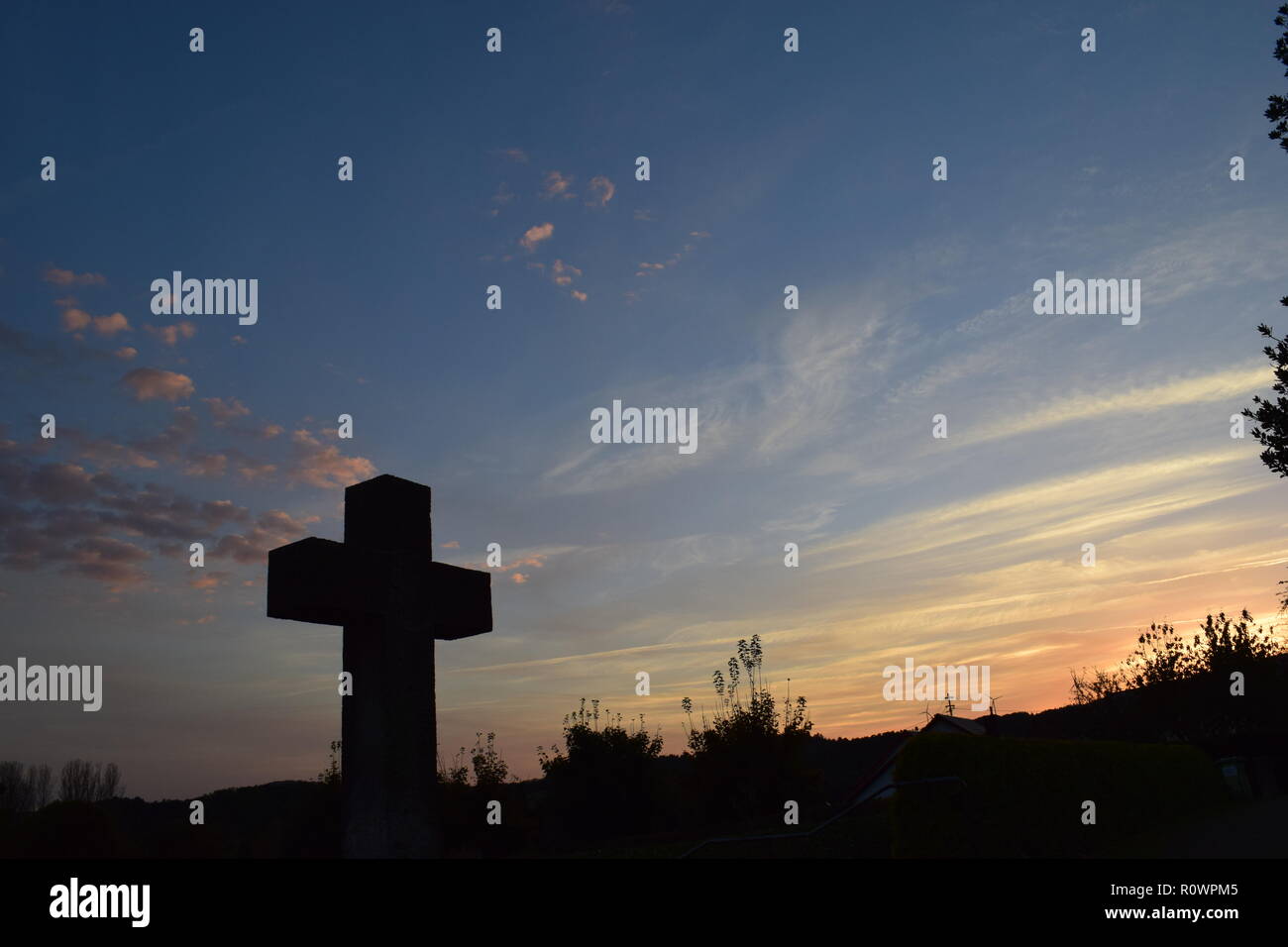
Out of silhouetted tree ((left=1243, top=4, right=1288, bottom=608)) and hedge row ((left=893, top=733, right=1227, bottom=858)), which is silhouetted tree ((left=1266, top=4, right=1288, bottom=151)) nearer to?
silhouetted tree ((left=1243, top=4, right=1288, bottom=608))

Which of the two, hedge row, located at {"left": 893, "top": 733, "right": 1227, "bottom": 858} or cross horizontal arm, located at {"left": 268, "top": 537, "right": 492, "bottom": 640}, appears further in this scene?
hedge row, located at {"left": 893, "top": 733, "right": 1227, "bottom": 858}

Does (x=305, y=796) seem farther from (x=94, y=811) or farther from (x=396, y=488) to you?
(x=396, y=488)

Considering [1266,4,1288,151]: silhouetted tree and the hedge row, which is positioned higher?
[1266,4,1288,151]: silhouetted tree

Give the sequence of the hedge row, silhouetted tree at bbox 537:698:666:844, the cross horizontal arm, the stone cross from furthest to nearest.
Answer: silhouetted tree at bbox 537:698:666:844 < the hedge row < the cross horizontal arm < the stone cross

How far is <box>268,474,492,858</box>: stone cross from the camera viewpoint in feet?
16.8

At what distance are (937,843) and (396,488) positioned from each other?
10.1m

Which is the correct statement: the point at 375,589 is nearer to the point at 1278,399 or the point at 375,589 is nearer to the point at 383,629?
the point at 383,629

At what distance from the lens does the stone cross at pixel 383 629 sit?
16.8 ft

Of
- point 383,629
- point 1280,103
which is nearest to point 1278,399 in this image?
point 1280,103

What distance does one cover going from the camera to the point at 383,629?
18.2 ft

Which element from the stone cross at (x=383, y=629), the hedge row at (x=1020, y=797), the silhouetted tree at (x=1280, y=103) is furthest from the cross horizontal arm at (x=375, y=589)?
the silhouetted tree at (x=1280, y=103)

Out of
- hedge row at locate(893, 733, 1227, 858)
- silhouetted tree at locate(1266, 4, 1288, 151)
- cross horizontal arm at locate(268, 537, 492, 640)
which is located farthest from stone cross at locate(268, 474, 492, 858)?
silhouetted tree at locate(1266, 4, 1288, 151)
